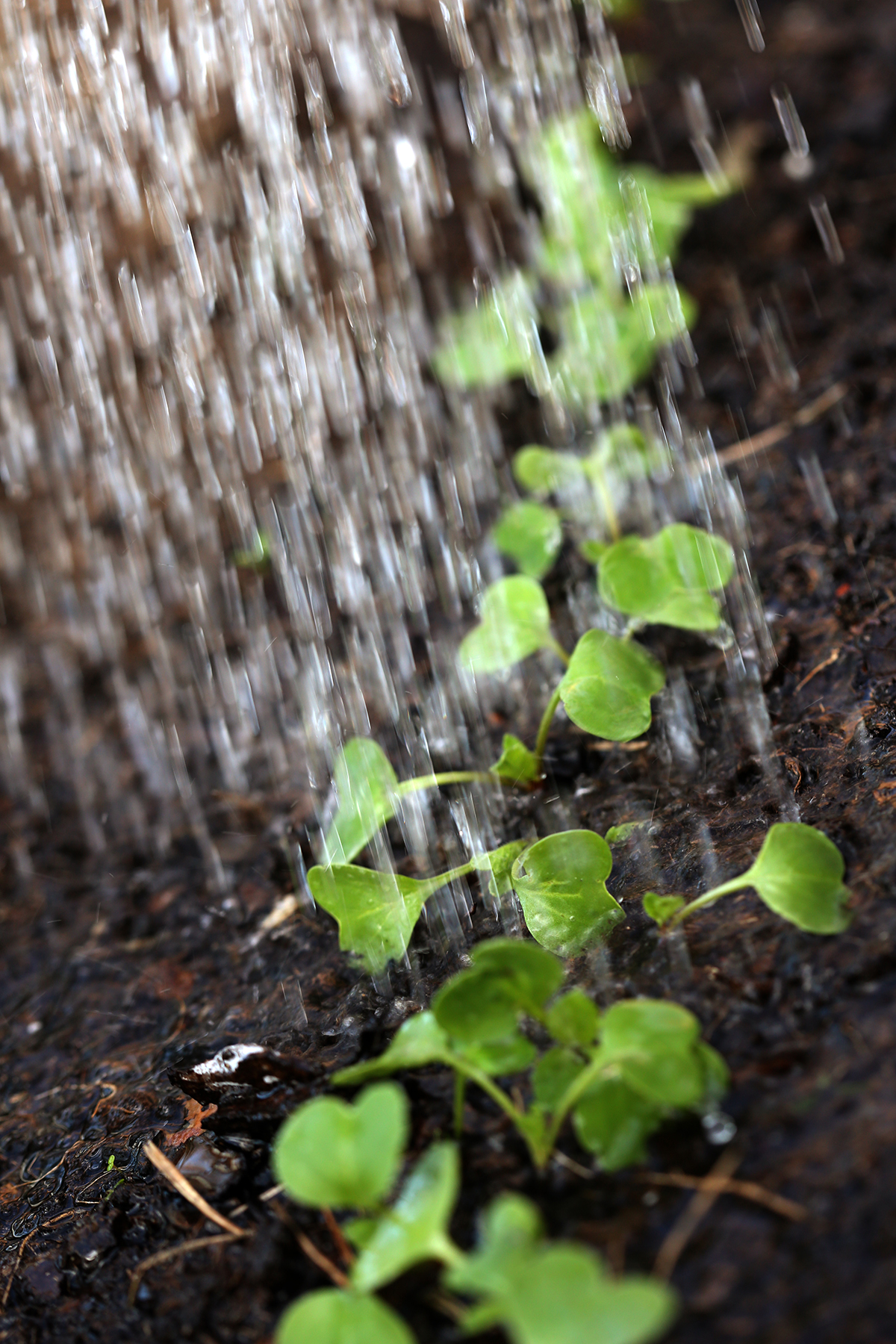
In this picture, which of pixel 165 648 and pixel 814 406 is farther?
pixel 165 648

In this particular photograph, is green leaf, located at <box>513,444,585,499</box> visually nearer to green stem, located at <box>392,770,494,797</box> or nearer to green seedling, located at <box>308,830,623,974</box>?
green stem, located at <box>392,770,494,797</box>

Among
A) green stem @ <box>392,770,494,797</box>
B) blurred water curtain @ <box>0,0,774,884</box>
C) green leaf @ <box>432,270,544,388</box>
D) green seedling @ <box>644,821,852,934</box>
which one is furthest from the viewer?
green leaf @ <box>432,270,544,388</box>

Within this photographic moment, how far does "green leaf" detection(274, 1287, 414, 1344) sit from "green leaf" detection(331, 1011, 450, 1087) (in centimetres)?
16

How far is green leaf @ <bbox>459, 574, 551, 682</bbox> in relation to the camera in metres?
1.35

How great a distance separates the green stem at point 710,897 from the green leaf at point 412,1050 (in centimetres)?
28

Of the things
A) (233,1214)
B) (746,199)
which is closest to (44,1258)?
(233,1214)

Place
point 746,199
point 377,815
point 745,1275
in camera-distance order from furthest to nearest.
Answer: point 746,199
point 377,815
point 745,1275

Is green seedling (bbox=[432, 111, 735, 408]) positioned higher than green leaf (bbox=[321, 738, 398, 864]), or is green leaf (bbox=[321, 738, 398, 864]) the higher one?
green seedling (bbox=[432, 111, 735, 408])

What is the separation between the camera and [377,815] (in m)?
1.17

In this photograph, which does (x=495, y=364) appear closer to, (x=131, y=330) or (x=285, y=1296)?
(x=131, y=330)

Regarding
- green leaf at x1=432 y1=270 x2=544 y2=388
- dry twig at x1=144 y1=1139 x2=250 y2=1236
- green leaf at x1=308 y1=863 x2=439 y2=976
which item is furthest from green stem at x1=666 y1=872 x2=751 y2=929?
green leaf at x1=432 y1=270 x2=544 y2=388

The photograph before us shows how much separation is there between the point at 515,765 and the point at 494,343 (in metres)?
1.27

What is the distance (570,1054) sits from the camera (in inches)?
32.5

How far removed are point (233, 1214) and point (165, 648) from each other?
1.40 m
